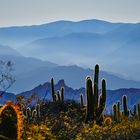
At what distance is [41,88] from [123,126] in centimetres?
10484

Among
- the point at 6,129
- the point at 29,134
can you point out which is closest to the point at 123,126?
the point at 29,134

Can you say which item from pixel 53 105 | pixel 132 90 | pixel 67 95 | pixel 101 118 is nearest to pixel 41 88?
pixel 67 95

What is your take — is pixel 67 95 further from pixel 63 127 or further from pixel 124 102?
pixel 63 127

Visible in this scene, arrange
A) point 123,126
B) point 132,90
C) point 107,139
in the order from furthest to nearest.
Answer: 1. point 132,90
2. point 123,126
3. point 107,139

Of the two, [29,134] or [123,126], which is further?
[123,126]

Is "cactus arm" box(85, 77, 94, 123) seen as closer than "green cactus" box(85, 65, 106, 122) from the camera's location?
Yes

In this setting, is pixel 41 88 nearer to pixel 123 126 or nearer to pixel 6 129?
pixel 123 126

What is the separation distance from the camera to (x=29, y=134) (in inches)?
397

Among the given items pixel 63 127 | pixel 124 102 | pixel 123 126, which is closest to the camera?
pixel 63 127

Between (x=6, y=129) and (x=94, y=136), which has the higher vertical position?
(x=6, y=129)

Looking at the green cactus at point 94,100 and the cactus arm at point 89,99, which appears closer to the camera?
the cactus arm at point 89,99

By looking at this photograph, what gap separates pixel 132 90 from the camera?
149 metres

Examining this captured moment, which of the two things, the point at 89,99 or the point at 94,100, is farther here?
the point at 94,100

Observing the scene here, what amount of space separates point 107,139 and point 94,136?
328mm
